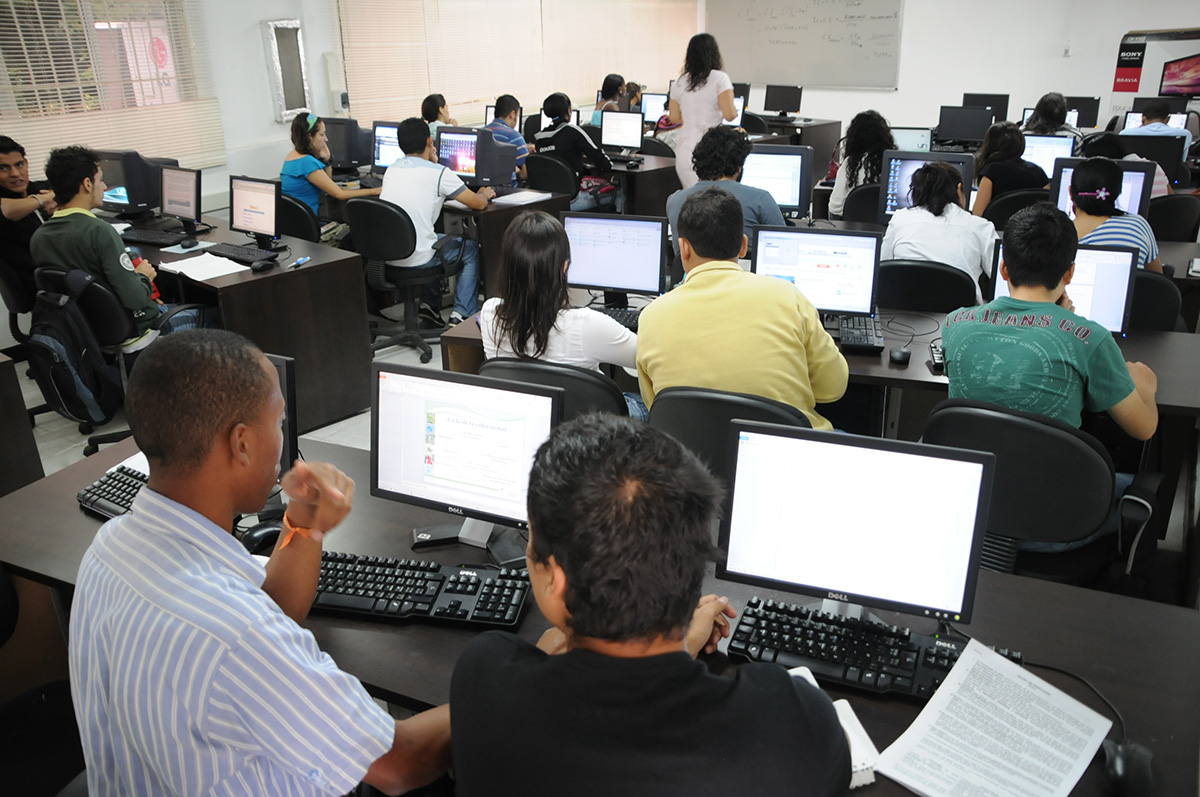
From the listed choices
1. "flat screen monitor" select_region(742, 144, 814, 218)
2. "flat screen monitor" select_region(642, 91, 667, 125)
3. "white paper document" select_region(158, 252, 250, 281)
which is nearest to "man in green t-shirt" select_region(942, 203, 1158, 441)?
"flat screen monitor" select_region(742, 144, 814, 218)

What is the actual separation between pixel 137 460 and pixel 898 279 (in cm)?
276

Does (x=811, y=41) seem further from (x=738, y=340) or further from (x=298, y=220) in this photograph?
(x=738, y=340)

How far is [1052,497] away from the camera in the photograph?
1974mm

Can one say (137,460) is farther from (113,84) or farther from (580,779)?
(113,84)

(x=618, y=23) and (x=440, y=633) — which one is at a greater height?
(x=618, y=23)

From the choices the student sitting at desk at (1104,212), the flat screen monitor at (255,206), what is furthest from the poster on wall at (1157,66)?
the flat screen monitor at (255,206)

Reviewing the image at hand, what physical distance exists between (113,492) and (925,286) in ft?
9.47

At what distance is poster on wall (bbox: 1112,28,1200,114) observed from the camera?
8242 millimetres

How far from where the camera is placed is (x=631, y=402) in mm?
3018

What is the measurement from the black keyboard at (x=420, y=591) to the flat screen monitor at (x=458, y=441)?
0.13 meters

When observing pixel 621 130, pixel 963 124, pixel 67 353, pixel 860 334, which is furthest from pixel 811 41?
pixel 67 353

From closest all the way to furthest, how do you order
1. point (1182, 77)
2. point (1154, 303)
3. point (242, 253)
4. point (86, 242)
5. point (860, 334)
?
point (860, 334)
point (1154, 303)
point (86, 242)
point (242, 253)
point (1182, 77)

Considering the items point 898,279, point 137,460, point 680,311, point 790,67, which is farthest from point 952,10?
point 137,460

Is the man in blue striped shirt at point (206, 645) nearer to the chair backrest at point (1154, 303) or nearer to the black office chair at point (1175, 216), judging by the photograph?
the chair backrest at point (1154, 303)
